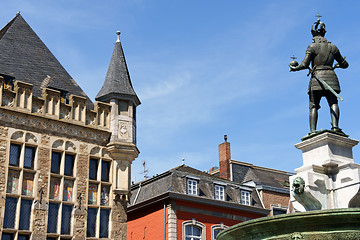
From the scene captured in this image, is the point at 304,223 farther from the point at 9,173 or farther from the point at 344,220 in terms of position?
the point at 9,173

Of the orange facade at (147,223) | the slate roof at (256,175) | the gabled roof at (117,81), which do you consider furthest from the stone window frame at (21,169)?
the slate roof at (256,175)

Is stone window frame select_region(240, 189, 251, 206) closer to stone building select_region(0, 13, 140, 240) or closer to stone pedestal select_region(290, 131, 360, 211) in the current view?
stone building select_region(0, 13, 140, 240)

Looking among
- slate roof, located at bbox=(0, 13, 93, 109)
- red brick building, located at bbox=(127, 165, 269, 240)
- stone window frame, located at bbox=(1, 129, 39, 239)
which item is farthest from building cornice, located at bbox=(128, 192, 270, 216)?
stone window frame, located at bbox=(1, 129, 39, 239)

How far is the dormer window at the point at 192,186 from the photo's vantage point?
112 ft

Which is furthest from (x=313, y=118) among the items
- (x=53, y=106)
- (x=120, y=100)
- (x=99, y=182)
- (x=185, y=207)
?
(x=185, y=207)

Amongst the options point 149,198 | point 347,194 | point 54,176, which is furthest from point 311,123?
point 149,198

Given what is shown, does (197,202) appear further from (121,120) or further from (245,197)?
(121,120)

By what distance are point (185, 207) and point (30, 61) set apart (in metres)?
12.2

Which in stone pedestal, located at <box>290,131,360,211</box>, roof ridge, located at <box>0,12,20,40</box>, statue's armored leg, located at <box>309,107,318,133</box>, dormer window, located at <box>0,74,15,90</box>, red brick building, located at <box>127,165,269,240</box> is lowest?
stone pedestal, located at <box>290,131,360,211</box>

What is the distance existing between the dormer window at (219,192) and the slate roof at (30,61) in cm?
1152

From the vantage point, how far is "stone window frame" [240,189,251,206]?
1439 inches

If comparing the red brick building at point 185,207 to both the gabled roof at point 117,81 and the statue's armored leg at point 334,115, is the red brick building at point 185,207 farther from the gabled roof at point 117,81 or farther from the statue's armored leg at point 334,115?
the statue's armored leg at point 334,115

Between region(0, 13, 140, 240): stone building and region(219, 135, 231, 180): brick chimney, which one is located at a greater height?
region(219, 135, 231, 180): brick chimney

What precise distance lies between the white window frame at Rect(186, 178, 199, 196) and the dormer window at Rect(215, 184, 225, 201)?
1.53m
